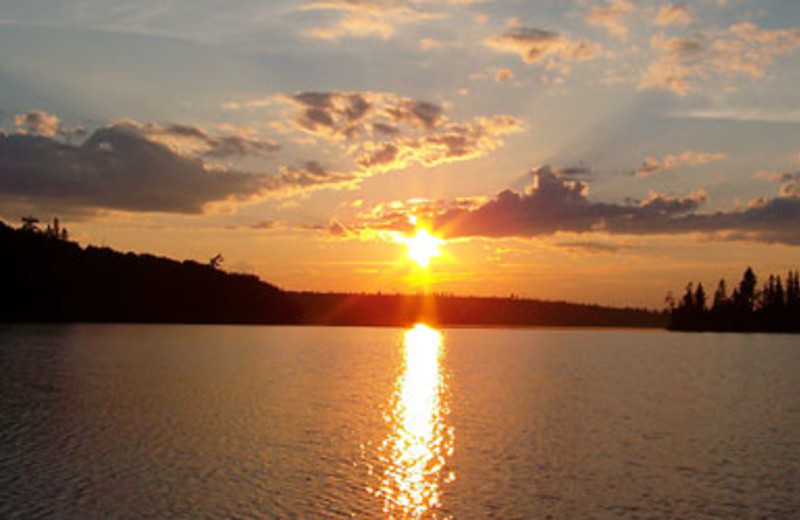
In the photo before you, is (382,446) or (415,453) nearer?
(415,453)

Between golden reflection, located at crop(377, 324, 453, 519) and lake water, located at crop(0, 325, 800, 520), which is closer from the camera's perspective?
lake water, located at crop(0, 325, 800, 520)

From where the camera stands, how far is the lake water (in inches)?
1185

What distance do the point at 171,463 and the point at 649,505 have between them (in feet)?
75.1

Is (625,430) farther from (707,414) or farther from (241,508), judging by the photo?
(241,508)

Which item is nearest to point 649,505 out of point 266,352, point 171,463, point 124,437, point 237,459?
point 237,459

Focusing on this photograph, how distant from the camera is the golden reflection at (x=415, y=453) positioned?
1198 inches

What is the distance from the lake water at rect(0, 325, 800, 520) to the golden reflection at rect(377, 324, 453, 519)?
0.16m

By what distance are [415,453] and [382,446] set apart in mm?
2555

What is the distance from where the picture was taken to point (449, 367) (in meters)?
114

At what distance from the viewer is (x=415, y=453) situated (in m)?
41.7

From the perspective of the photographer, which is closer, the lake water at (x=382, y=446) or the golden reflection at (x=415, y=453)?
the lake water at (x=382, y=446)

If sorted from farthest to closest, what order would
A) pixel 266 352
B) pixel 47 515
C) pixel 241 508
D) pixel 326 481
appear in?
pixel 266 352 → pixel 326 481 → pixel 241 508 → pixel 47 515

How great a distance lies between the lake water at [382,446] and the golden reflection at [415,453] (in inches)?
6.2

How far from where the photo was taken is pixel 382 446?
142 ft
